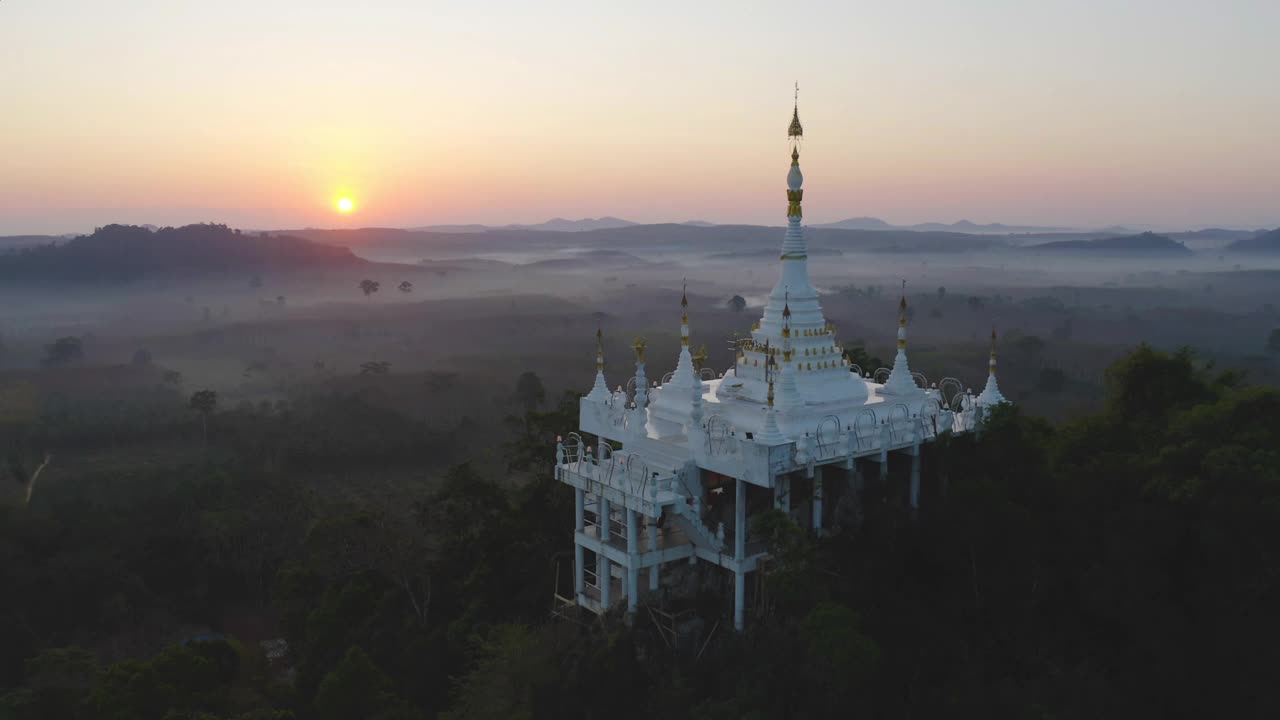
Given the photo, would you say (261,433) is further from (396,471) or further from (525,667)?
(525,667)

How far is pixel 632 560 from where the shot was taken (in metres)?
27.5

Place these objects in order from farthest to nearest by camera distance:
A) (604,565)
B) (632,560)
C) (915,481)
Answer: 1. (915,481)
2. (604,565)
3. (632,560)

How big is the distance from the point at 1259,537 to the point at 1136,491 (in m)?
3.38

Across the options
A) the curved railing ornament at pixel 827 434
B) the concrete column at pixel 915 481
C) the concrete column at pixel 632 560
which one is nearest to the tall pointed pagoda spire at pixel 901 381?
the concrete column at pixel 915 481

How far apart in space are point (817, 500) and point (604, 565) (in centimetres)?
694

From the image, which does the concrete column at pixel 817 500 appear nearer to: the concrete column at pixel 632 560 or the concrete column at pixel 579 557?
the concrete column at pixel 632 560

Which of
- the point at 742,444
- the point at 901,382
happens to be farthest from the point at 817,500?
the point at 901,382

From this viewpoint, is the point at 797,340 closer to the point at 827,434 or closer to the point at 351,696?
the point at 827,434

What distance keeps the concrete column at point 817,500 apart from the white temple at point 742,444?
1.4 inches

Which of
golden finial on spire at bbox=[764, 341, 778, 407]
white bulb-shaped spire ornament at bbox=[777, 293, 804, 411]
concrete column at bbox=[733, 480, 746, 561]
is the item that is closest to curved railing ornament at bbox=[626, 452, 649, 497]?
concrete column at bbox=[733, 480, 746, 561]

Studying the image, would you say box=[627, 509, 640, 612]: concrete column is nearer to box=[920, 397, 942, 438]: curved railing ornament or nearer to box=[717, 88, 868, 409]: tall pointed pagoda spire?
box=[717, 88, 868, 409]: tall pointed pagoda spire

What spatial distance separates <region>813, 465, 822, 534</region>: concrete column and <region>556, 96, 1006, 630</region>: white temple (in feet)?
0.12

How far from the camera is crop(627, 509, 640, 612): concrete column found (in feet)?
89.9

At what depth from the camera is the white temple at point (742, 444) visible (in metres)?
27.0
